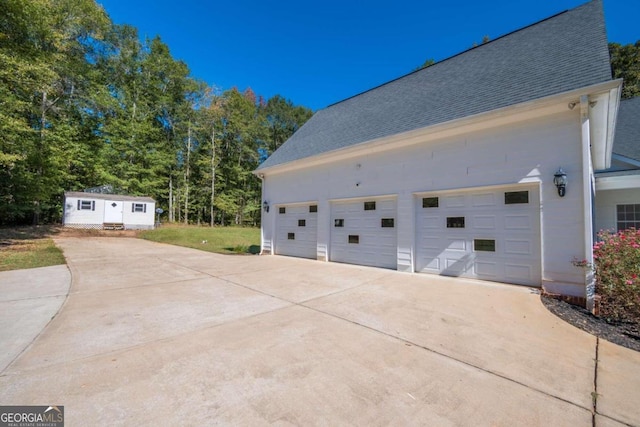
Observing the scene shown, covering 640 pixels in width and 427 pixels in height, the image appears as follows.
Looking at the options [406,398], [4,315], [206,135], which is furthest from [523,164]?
[206,135]

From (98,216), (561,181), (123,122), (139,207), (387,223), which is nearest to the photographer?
(561,181)

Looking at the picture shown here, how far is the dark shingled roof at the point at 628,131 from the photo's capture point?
27.3 feet

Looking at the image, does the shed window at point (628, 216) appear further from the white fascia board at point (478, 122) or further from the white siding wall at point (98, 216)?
the white siding wall at point (98, 216)

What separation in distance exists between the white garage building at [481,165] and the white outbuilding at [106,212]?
19.7 metres

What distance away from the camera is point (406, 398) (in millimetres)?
2072

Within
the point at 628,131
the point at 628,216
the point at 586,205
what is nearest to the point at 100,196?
the point at 586,205

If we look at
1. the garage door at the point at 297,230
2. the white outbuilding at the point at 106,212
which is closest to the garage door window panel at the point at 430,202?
the garage door at the point at 297,230

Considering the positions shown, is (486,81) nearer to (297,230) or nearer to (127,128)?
(297,230)

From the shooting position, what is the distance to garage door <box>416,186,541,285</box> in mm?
5410

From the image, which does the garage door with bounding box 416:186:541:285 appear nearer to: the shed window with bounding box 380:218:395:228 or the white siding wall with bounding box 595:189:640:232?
the shed window with bounding box 380:218:395:228

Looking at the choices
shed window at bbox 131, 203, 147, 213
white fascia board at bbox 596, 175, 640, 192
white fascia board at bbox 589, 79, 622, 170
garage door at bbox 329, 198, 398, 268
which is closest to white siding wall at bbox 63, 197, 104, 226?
shed window at bbox 131, 203, 147, 213

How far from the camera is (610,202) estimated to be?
27.4 ft

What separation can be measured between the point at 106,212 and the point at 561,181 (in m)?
27.8

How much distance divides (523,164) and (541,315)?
9.99 ft
